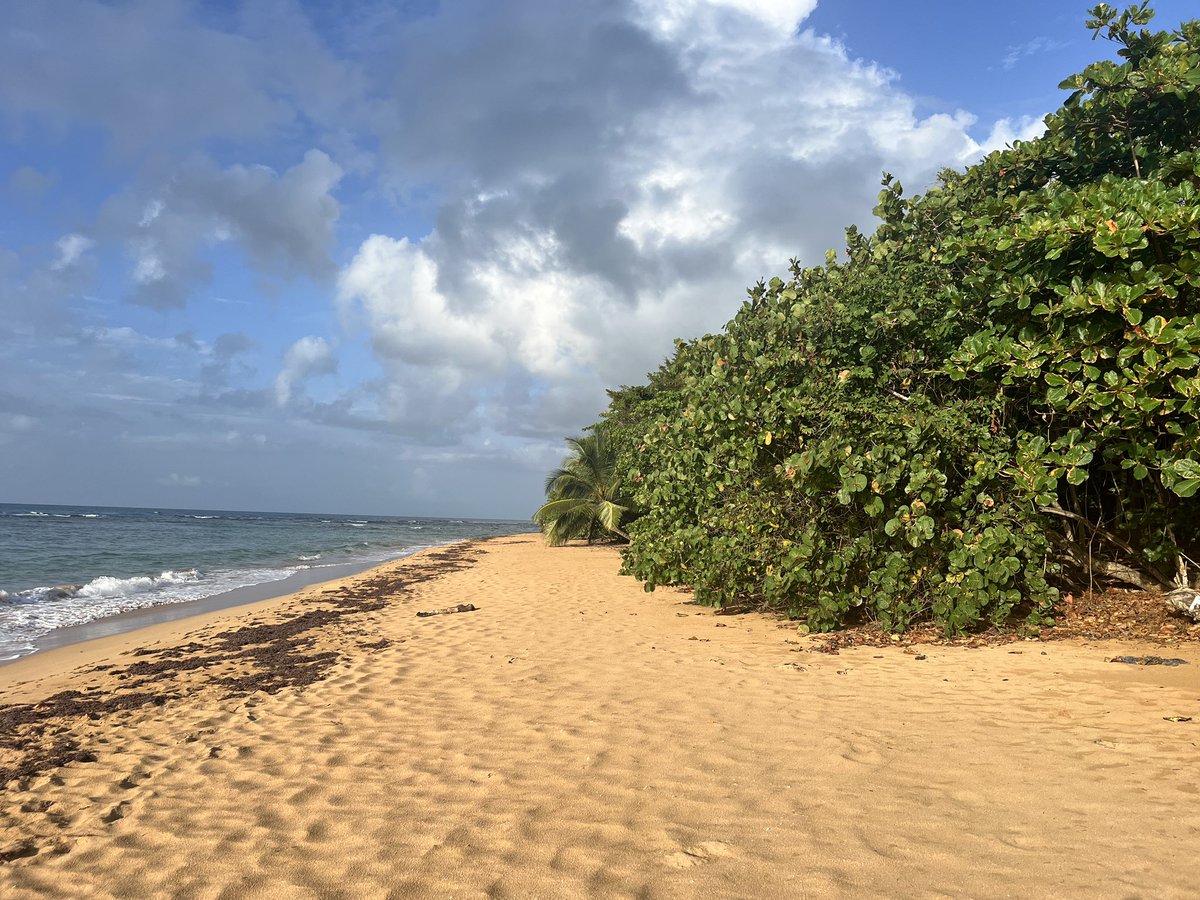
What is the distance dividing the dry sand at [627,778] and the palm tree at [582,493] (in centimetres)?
1886

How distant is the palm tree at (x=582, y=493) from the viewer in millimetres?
25766

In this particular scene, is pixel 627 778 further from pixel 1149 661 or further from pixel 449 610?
pixel 449 610

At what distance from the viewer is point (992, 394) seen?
6.83 meters

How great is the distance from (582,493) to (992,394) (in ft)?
68.0

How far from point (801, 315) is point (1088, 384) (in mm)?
3048

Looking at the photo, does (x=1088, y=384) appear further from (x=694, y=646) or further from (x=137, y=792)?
(x=137, y=792)

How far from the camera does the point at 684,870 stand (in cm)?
264

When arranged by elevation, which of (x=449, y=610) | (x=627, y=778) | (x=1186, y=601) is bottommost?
(x=449, y=610)

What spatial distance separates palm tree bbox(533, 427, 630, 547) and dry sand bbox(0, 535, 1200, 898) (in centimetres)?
1886

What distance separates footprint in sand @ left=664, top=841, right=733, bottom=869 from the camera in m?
2.69

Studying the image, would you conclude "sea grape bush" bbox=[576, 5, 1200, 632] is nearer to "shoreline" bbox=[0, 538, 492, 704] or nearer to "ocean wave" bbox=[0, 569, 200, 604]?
"shoreline" bbox=[0, 538, 492, 704]

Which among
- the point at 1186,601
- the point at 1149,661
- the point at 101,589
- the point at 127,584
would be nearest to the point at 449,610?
the point at 1149,661

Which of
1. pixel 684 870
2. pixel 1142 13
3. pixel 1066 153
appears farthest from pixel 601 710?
pixel 1142 13

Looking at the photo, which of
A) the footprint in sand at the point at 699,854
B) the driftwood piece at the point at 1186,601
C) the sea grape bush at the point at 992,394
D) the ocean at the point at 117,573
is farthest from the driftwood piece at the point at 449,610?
the driftwood piece at the point at 1186,601
